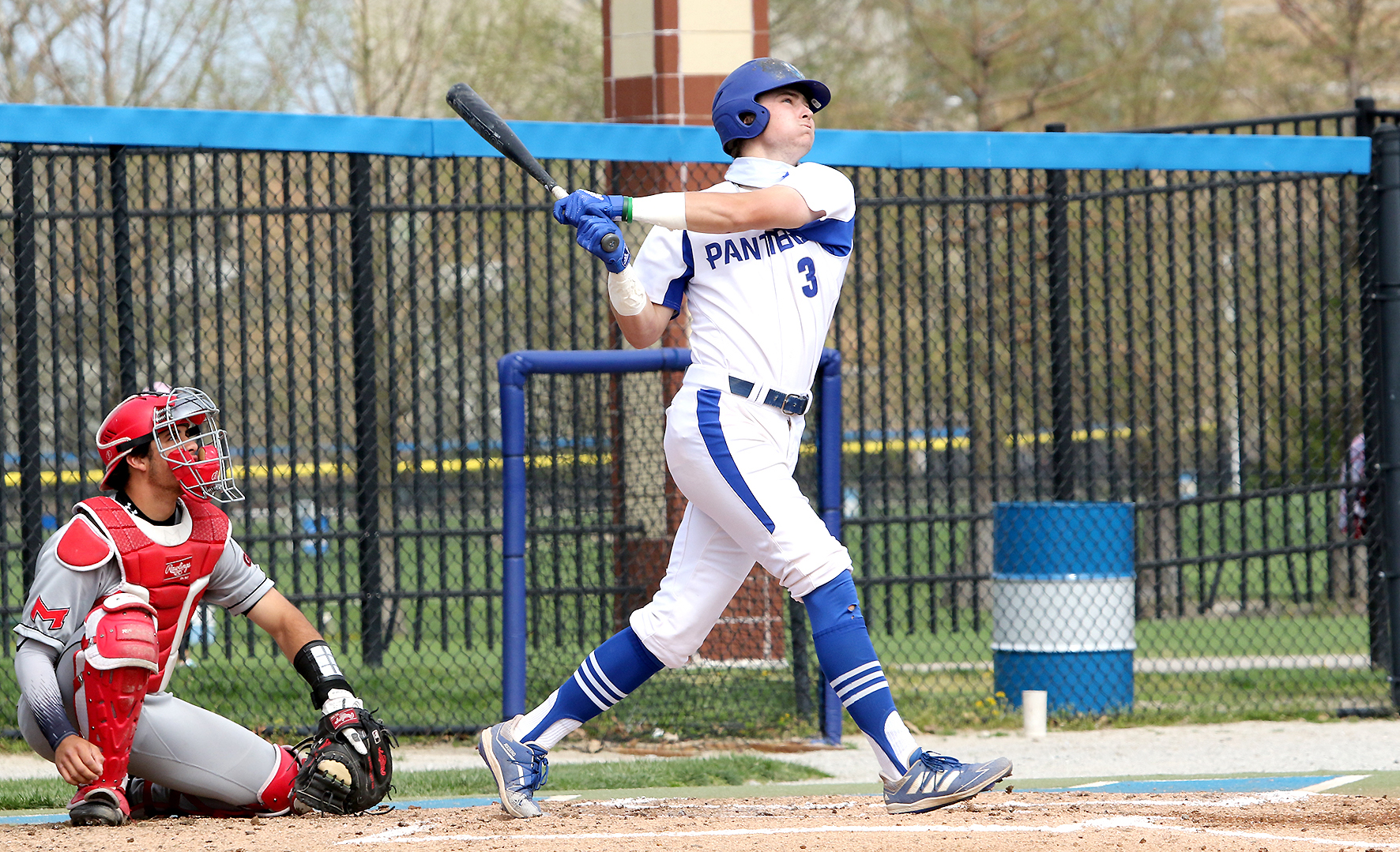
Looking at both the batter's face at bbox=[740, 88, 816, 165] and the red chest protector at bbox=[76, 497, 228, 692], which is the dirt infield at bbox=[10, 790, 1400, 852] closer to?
the red chest protector at bbox=[76, 497, 228, 692]

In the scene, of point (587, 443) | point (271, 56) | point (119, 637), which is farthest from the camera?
point (271, 56)

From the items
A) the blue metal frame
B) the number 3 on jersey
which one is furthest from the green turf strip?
the number 3 on jersey

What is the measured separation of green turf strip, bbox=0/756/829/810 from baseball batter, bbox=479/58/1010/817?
4.37 feet

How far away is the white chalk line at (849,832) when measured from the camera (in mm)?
4020

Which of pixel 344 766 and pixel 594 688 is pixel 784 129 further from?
pixel 344 766

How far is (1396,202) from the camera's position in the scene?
7559 mm

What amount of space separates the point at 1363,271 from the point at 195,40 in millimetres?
12024

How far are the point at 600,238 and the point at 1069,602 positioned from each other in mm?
4010

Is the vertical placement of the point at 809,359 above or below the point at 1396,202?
below

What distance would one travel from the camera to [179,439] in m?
4.47

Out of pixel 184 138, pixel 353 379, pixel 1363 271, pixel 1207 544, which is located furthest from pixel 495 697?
pixel 1207 544

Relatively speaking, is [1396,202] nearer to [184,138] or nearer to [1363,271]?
[1363,271]

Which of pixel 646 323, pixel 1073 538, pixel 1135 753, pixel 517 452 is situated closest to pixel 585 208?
pixel 646 323

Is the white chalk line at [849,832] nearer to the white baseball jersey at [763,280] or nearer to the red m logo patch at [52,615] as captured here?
the red m logo patch at [52,615]
